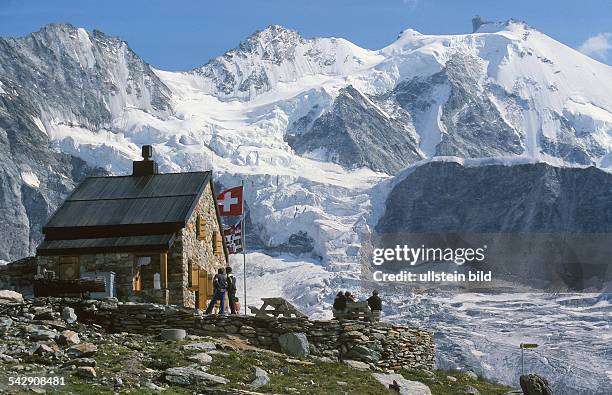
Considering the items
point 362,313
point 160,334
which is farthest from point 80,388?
point 362,313

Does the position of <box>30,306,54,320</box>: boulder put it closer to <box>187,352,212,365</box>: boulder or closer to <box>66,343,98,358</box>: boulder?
<box>66,343,98,358</box>: boulder

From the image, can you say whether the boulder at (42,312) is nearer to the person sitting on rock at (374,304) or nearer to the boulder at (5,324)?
the boulder at (5,324)

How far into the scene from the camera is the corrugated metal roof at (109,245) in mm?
42094

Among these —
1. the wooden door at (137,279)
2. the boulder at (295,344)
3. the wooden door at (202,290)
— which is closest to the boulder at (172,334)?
the boulder at (295,344)

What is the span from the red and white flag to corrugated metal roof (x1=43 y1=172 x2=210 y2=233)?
10.2 meters

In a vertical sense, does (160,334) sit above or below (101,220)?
below

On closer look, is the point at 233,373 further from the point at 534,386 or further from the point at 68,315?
the point at 534,386

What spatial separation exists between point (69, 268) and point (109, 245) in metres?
1.90

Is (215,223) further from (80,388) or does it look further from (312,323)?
(80,388)

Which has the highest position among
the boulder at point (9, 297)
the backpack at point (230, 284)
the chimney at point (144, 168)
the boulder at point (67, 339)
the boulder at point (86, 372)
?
the chimney at point (144, 168)

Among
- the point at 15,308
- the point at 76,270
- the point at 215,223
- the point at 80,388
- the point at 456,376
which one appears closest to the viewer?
the point at 80,388

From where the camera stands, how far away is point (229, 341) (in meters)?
33.5

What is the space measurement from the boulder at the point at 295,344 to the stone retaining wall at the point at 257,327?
0.26 meters

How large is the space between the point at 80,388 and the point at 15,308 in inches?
339
